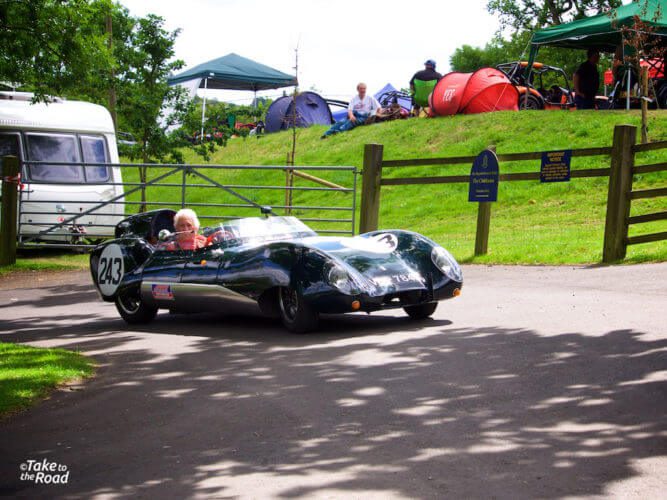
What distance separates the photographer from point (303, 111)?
38.8m

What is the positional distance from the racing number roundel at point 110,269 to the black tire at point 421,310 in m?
3.43

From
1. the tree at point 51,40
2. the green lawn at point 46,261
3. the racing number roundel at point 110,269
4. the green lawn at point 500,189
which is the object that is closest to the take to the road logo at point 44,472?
the racing number roundel at point 110,269

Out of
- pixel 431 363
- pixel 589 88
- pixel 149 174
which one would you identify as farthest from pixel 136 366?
pixel 149 174

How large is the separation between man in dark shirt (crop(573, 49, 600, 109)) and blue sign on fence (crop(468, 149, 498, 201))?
36.8 feet

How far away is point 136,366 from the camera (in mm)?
8586

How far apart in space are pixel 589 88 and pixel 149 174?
1801cm

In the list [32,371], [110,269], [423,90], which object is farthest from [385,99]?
[32,371]

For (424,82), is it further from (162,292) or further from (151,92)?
(162,292)

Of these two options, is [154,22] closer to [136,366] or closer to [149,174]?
[149,174]

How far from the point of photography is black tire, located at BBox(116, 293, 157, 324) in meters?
11.4

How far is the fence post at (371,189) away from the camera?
1747 centimetres

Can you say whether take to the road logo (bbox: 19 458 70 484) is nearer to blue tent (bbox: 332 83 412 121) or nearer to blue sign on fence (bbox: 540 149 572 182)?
blue sign on fence (bbox: 540 149 572 182)

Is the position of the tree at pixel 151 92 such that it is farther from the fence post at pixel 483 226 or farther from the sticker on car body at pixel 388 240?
the sticker on car body at pixel 388 240

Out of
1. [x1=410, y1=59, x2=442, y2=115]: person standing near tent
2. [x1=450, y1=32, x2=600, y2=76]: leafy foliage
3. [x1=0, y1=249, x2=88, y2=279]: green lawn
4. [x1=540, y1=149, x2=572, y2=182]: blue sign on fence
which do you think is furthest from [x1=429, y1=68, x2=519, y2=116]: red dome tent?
[x1=450, y1=32, x2=600, y2=76]: leafy foliage
